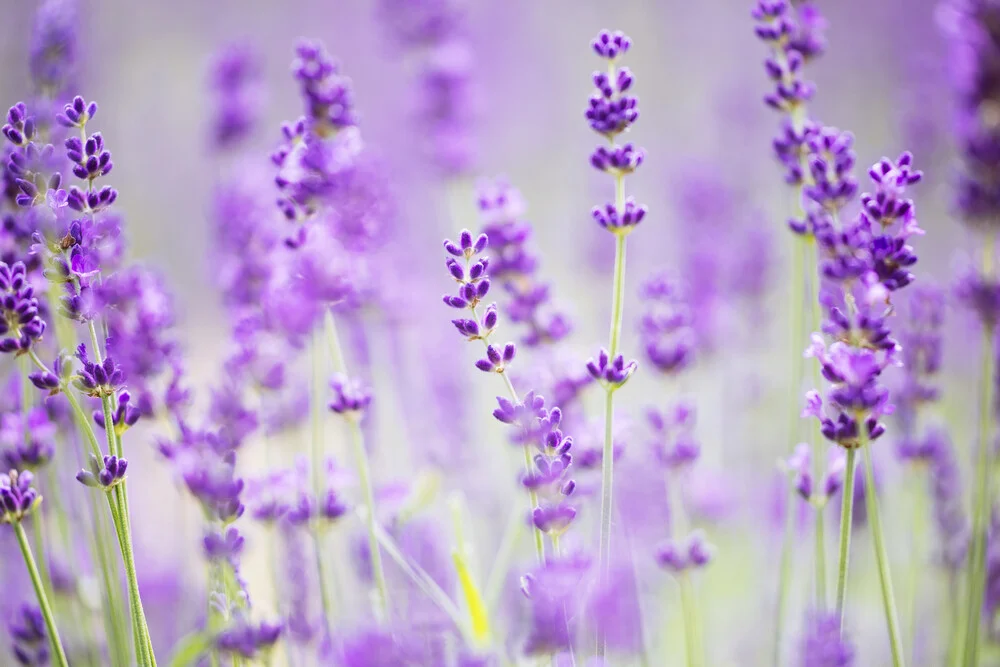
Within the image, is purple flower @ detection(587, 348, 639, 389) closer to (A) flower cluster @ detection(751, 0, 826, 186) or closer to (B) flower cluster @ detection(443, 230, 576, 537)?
(B) flower cluster @ detection(443, 230, 576, 537)

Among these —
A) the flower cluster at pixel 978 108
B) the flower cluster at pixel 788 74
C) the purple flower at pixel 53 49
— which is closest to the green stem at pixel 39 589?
the purple flower at pixel 53 49

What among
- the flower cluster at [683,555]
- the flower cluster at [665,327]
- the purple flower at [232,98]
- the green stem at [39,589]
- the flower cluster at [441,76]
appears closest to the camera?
the green stem at [39,589]

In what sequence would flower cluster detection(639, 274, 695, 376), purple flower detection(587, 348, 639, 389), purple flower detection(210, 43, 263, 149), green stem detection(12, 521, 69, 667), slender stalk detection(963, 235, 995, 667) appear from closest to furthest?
green stem detection(12, 521, 69, 667)
purple flower detection(587, 348, 639, 389)
slender stalk detection(963, 235, 995, 667)
flower cluster detection(639, 274, 695, 376)
purple flower detection(210, 43, 263, 149)

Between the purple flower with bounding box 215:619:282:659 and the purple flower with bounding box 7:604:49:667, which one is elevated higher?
the purple flower with bounding box 215:619:282:659

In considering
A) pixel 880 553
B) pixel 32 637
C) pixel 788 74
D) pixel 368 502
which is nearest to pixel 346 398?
pixel 368 502

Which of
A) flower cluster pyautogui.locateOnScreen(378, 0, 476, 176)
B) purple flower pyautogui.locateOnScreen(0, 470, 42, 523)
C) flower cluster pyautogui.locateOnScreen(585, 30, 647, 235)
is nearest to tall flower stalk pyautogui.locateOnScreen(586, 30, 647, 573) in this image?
flower cluster pyautogui.locateOnScreen(585, 30, 647, 235)

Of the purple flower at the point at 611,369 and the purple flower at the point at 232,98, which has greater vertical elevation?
the purple flower at the point at 232,98

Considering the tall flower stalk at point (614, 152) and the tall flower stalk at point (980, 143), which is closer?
the tall flower stalk at point (614, 152)

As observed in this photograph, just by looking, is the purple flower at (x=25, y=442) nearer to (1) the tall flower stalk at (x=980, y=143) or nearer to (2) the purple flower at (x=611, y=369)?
(2) the purple flower at (x=611, y=369)

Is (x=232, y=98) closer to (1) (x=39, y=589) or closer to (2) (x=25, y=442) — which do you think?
(2) (x=25, y=442)
